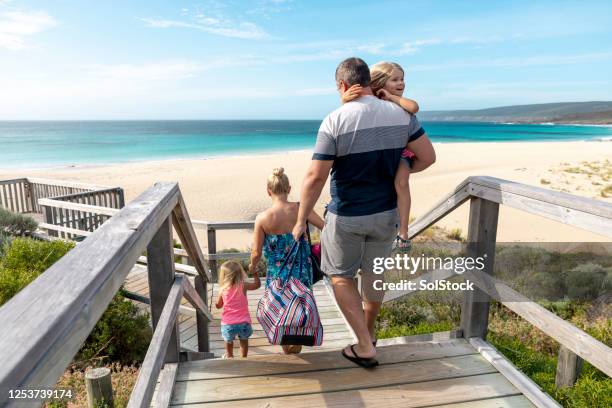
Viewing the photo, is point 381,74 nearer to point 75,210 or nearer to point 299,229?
point 299,229

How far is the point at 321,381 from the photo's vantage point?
2.46 m

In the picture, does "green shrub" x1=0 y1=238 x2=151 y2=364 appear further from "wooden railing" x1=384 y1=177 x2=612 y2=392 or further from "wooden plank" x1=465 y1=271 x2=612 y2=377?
"wooden plank" x1=465 y1=271 x2=612 y2=377

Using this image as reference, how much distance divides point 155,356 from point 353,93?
5.29 ft

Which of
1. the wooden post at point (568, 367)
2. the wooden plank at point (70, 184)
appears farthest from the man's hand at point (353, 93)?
the wooden plank at point (70, 184)

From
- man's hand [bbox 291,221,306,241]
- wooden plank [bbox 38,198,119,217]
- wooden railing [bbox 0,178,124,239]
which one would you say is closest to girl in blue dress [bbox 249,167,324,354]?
man's hand [bbox 291,221,306,241]

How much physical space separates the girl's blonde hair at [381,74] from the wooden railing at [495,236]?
83cm

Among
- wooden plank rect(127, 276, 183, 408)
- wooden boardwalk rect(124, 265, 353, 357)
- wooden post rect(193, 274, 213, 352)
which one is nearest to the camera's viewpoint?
wooden plank rect(127, 276, 183, 408)

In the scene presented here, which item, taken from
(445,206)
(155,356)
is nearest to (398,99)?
(445,206)

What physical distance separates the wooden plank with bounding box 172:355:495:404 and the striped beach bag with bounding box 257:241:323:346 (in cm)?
29

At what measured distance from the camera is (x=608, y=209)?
1750 millimetres

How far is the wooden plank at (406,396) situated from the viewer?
2.26 m

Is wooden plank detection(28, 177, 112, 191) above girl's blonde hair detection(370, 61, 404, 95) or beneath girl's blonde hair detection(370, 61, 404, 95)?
beneath

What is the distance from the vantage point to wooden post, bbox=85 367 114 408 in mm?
2719

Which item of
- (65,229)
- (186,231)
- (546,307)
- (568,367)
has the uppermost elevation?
(186,231)
